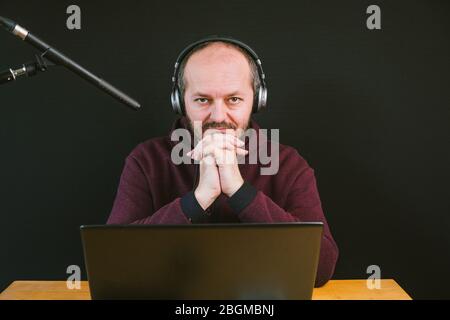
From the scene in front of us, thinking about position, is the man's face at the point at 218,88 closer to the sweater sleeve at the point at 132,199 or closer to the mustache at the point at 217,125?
the mustache at the point at 217,125

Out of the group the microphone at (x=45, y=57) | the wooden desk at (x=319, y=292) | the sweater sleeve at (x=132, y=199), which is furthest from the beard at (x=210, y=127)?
the wooden desk at (x=319, y=292)

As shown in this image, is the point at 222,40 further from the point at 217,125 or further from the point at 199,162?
the point at 199,162

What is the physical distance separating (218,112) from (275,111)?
419mm

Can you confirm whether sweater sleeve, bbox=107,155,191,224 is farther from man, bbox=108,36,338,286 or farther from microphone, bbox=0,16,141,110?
microphone, bbox=0,16,141,110

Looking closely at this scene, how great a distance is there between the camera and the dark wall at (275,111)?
2.21 meters

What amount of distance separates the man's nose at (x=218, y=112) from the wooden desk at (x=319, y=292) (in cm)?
67

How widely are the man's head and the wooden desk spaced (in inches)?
26.3

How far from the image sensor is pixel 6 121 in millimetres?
2215

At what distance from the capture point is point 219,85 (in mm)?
1915

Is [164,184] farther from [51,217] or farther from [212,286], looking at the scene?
[212,286]

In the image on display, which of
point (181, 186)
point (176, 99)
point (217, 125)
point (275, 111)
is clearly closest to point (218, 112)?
point (217, 125)

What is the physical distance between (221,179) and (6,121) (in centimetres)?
106

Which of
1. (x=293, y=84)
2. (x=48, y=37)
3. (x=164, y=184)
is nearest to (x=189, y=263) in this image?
(x=164, y=184)

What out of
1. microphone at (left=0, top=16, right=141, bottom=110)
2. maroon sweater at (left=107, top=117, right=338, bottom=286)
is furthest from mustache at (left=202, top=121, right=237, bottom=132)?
microphone at (left=0, top=16, right=141, bottom=110)
